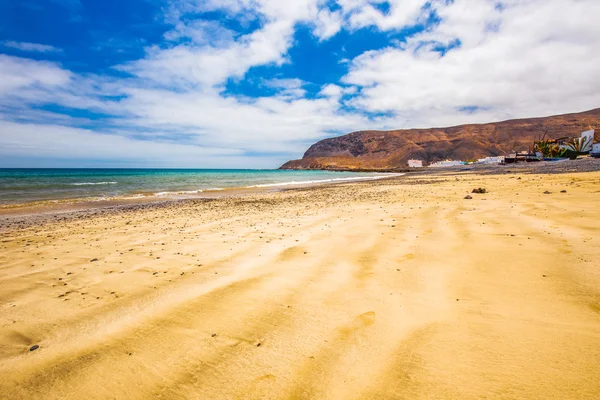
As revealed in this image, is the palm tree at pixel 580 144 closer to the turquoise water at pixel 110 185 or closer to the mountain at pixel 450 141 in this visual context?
the turquoise water at pixel 110 185

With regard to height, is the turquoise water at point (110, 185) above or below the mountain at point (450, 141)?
below

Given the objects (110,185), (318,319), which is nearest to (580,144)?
(318,319)

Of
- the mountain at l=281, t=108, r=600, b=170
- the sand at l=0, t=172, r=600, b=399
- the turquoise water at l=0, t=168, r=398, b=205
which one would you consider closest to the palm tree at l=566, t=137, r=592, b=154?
the turquoise water at l=0, t=168, r=398, b=205

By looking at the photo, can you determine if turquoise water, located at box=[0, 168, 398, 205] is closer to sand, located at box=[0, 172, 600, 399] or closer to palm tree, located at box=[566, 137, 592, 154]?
sand, located at box=[0, 172, 600, 399]

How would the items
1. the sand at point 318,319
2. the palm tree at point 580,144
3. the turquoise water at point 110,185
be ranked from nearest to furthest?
the sand at point 318,319 < the turquoise water at point 110,185 < the palm tree at point 580,144

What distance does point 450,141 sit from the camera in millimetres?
116250

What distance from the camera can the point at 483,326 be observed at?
6.82ft

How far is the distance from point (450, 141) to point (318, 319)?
13289 cm

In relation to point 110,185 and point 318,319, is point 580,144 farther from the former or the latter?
point 110,185

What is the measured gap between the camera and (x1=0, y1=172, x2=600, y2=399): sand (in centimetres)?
163

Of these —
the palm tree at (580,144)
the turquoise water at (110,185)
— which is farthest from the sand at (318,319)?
A: the palm tree at (580,144)

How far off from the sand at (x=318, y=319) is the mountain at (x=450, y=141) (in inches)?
3775

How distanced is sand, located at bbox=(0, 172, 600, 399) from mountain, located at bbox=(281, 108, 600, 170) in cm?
9587

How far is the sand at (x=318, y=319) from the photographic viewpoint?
163 cm
